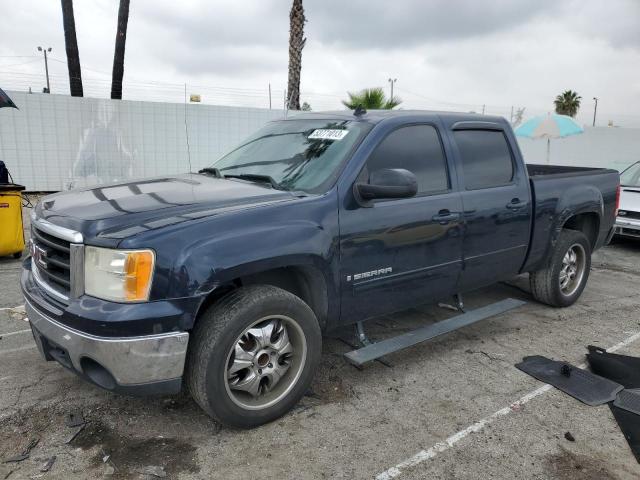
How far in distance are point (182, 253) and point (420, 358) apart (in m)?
2.31

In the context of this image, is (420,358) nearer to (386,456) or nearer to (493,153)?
(386,456)

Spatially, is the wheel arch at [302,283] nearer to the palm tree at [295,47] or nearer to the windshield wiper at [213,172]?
the windshield wiper at [213,172]

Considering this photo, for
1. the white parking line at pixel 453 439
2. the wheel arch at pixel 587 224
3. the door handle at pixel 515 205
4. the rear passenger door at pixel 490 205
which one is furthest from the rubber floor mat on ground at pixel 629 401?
the wheel arch at pixel 587 224

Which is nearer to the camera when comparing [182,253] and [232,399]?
[182,253]

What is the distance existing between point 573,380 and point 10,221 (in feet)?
22.6

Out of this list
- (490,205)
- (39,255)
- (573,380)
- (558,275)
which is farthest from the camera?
(558,275)

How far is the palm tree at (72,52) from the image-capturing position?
14.1 m

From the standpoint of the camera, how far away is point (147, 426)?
3.14 metres

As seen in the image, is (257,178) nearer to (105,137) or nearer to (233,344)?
(233,344)

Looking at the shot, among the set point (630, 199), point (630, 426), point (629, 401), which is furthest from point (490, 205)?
point (630, 199)

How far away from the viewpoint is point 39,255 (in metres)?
3.22

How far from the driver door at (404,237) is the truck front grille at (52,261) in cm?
162

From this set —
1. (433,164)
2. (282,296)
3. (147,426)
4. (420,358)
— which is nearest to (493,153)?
(433,164)

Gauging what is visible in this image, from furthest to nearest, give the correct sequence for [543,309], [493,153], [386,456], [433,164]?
[543,309], [493,153], [433,164], [386,456]
